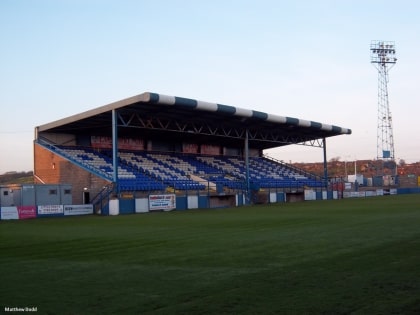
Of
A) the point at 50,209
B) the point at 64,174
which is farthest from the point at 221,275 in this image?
the point at 64,174

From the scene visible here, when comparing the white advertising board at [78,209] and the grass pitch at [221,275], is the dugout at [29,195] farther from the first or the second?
the grass pitch at [221,275]

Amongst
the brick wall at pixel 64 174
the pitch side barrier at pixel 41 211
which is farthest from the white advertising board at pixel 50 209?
the brick wall at pixel 64 174

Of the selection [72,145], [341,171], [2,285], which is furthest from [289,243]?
[341,171]

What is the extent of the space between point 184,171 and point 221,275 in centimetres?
4238

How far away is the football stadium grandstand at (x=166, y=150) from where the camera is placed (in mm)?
39375

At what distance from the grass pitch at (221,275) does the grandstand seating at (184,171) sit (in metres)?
25.6

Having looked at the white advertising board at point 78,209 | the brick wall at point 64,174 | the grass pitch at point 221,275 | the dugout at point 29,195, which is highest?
the brick wall at point 64,174

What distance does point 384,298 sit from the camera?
704 cm

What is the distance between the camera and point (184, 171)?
5169cm

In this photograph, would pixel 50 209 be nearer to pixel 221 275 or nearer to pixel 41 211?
pixel 41 211

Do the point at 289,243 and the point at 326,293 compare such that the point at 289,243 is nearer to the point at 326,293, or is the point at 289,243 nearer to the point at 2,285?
the point at 326,293

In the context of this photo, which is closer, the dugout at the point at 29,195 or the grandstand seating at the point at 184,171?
the dugout at the point at 29,195

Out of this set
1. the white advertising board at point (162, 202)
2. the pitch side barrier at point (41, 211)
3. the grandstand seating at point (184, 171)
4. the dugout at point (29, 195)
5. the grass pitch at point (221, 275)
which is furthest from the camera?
the grandstand seating at point (184, 171)

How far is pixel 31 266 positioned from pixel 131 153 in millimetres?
40474
